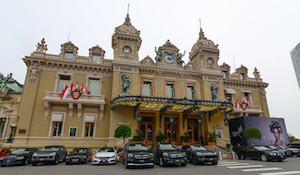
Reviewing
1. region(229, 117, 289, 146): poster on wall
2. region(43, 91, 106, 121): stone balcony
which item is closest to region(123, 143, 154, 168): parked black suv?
region(43, 91, 106, 121): stone balcony

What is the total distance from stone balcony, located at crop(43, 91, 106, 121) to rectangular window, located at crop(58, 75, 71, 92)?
61.9 inches

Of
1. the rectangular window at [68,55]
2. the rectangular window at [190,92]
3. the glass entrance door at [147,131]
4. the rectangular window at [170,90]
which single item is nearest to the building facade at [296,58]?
the rectangular window at [190,92]

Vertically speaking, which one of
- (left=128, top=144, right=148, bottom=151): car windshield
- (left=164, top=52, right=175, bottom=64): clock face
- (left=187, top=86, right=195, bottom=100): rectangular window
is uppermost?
(left=164, top=52, right=175, bottom=64): clock face

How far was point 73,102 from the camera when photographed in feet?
69.4

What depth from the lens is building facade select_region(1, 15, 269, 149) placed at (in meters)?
20.5

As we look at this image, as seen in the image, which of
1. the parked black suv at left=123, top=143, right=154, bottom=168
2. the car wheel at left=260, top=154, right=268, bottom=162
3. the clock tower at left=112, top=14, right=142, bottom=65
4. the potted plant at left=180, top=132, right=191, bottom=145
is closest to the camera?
the parked black suv at left=123, top=143, right=154, bottom=168

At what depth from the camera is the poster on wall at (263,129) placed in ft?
81.2

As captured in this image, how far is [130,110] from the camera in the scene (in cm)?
2247

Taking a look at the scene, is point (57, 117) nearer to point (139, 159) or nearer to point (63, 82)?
point (63, 82)

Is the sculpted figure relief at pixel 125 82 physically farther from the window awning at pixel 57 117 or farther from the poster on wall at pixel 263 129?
the poster on wall at pixel 263 129

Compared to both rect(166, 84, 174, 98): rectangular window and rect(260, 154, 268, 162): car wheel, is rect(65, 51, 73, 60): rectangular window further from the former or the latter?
rect(260, 154, 268, 162): car wheel

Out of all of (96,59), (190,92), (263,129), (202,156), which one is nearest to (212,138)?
(190,92)

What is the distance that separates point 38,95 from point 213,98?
23661 mm

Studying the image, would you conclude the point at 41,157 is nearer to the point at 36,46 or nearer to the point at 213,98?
the point at 36,46
